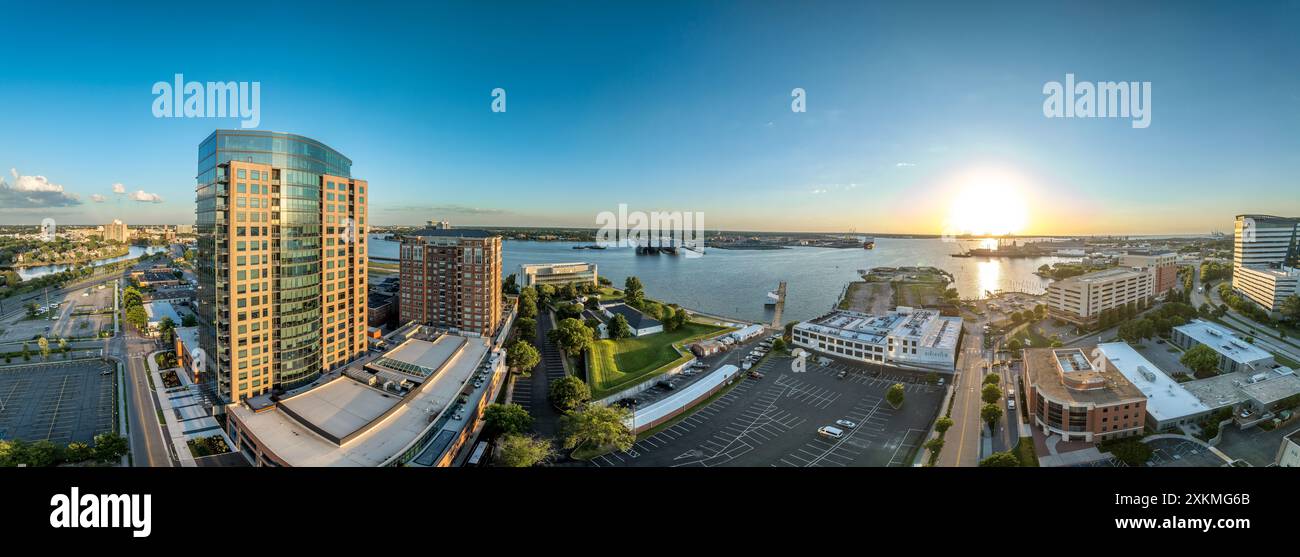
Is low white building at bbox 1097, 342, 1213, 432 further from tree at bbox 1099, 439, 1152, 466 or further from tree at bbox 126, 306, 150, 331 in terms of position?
tree at bbox 126, 306, 150, 331

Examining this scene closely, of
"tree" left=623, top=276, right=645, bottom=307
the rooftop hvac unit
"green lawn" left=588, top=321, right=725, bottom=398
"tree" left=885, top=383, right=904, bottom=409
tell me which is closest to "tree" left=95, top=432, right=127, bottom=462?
"green lawn" left=588, top=321, right=725, bottom=398

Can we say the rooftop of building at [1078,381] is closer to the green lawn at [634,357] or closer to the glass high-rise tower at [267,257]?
the green lawn at [634,357]

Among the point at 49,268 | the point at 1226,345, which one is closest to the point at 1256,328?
the point at 1226,345

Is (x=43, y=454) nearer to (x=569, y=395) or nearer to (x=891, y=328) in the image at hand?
(x=569, y=395)
